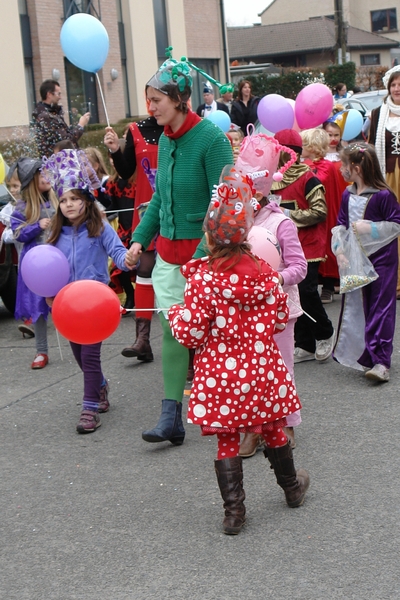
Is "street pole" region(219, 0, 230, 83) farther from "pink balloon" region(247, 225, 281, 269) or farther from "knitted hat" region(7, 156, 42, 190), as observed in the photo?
"pink balloon" region(247, 225, 281, 269)

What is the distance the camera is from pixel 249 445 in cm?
480

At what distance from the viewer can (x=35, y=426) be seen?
5.70 metres

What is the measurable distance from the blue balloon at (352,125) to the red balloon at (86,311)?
252 inches

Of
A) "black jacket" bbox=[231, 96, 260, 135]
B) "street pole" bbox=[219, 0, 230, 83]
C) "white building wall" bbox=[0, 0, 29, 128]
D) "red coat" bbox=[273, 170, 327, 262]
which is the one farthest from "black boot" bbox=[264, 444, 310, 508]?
"street pole" bbox=[219, 0, 230, 83]

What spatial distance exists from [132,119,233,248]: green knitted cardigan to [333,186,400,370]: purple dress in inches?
62.6

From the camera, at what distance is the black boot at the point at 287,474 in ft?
13.1

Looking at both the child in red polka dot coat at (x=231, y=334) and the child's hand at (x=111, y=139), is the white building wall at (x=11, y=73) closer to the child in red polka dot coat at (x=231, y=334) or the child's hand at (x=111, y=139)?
the child's hand at (x=111, y=139)

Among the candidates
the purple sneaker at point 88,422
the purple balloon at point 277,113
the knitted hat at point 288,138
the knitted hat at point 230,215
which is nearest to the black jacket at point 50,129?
the purple balloon at point 277,113

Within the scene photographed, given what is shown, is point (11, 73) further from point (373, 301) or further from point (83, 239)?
point (373, 301)

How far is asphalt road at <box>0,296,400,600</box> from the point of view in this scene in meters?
3.47

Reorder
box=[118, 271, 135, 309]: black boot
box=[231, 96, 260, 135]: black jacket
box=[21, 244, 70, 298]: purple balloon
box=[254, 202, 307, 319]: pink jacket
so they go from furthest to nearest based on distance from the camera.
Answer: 1. box=[231, 96, 260, 135]: black jacket
2. box=[118, 271, 135, 309]: black boot
3. box=[21, 244, 70, 298]: purple balloon
4. box=[254, 202, 307, 319]: pink jacket

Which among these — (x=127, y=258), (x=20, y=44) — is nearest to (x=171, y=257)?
(x=127, y=258)

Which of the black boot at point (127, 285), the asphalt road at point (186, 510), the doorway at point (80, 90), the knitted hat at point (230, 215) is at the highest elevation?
the doorway at point (80, 90)

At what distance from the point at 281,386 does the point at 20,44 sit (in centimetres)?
1978
